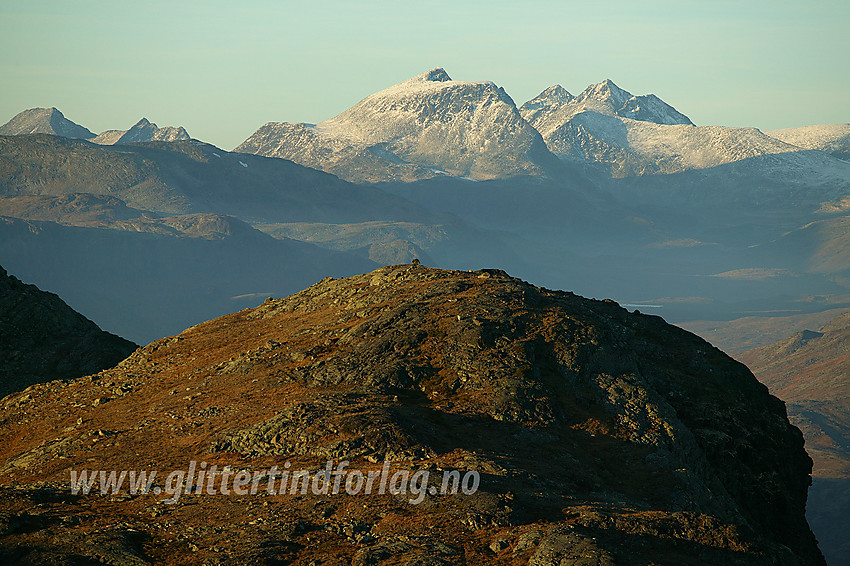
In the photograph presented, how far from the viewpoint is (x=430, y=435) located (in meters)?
37.1

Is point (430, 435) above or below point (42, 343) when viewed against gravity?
below

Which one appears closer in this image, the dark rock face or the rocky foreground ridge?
the rocky foreground ridge

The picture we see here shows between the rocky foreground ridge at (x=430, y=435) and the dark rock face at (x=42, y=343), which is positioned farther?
the dark rock face at (x=42, y=343)

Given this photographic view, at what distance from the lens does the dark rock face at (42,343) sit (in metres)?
63.6

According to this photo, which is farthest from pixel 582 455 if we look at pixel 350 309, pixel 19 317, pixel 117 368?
pixel 19 317

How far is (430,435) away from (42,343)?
40.8 m

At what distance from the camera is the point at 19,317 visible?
6725 cm

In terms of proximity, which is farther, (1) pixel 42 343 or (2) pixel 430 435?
(1) pixel 42 343

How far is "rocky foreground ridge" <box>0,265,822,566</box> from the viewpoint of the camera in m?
29.0

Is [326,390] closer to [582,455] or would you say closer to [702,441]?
[582,455]

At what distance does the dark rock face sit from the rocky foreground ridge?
34.6 feet

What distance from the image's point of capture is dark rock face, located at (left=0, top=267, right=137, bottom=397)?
63625 millimetres

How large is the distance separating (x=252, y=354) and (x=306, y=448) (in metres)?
13.6

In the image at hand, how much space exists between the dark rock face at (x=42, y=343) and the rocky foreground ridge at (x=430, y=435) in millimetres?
10543
